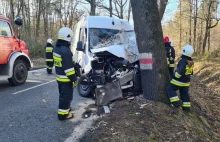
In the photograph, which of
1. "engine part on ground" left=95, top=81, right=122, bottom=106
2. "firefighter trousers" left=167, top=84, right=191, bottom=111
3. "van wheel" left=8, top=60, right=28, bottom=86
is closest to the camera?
"firefighter trousers" left=167, top=84, right=191, bottom=111

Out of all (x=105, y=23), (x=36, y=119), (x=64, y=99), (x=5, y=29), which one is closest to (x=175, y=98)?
(x=64, y=99)

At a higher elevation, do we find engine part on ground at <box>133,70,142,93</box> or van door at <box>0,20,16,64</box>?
van door at <box>0,20,16,64</box>

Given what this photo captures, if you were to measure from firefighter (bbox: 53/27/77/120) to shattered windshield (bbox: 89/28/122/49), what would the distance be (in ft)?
8.85

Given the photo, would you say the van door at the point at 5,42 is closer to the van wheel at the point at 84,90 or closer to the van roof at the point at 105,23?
the van roof at the point at 105,23

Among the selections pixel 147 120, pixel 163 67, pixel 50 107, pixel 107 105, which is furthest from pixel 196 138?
pixel 50 107

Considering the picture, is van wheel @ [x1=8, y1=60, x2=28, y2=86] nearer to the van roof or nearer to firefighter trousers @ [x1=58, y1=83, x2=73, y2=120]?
the van roof

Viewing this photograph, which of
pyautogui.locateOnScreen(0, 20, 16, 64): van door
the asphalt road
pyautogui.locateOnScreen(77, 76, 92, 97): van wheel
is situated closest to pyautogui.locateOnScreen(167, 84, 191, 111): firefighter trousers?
the asphalt road

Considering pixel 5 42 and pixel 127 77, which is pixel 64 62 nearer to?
pixel 127 77

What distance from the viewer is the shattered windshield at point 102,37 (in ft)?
24.1

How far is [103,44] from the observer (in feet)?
24.3

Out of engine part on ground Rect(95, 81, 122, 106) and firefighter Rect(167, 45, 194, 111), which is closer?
firefighter Rect(167, 45, 194, 111)

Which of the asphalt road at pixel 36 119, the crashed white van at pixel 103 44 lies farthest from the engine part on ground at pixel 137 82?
the asphalt road at pixel 36 119

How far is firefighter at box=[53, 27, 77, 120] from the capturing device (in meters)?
4.42

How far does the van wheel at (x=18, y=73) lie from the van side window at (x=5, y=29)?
3.28 ft
